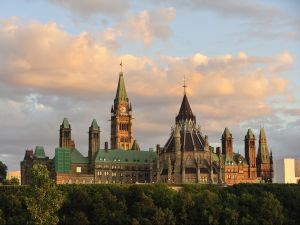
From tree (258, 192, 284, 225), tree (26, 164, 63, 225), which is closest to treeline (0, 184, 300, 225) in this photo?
tree (258, 192, 284, 225)

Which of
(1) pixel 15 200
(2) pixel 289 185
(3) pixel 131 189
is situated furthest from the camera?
(2) pixel 289 185

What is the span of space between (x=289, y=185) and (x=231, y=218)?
30.3m

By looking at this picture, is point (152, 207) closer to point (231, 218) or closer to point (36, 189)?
point (231, 218)

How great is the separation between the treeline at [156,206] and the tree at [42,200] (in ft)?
57.4

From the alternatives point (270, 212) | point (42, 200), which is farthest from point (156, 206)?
point (42, 200)

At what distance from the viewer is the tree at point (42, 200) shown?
11694 centimetres

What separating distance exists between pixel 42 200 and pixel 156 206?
35.9 metres

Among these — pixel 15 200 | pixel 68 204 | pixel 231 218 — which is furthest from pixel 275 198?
pixel 15 200

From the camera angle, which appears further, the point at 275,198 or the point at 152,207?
the point at 275,198

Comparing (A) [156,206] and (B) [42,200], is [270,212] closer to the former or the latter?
(A) [156,206]

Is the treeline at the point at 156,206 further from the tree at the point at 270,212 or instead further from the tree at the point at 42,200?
the tree at the point at 42,200

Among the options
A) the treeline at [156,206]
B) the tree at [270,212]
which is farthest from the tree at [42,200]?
the tree at [270,212]

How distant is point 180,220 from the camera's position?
479ft

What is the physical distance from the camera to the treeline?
14275cm
